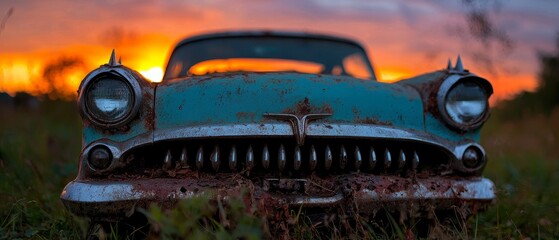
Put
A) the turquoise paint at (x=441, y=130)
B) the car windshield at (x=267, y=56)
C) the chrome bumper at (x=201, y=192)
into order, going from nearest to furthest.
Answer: the chrome bumper at (x=201, y=192) → the turquoise paint at (x=441, y=130) → the car windshield at (x=267, y=56)

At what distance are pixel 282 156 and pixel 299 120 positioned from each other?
155 millimetres

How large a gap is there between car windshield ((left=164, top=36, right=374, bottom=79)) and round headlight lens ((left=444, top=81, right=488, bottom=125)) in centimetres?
136

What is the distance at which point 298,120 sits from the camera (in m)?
2.04

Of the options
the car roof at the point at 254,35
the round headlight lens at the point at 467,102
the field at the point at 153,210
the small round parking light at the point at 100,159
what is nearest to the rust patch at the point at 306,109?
the field at the point at 153,210

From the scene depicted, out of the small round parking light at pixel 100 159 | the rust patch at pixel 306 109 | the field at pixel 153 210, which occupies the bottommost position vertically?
the field at pixel 153 210

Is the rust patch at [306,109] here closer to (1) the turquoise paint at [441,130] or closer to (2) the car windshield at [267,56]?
(1) the turquoise paint at [441,130]

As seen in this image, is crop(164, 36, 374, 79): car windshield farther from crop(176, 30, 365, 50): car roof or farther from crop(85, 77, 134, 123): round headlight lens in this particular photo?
crop(85, 77, 134, 123): round headlight lens

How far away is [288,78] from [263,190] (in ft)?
1.66

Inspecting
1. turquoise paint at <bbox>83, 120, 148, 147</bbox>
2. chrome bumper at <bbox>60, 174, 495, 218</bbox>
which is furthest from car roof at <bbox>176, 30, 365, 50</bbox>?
chrome bumper at <bbox>60, 174, 495, 218</bbox>

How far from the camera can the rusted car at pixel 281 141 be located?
2.00 meters

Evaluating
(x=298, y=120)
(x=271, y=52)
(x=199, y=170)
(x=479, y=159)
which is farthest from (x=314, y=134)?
(x=271, y=52)

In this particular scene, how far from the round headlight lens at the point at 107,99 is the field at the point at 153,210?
1.51 ft

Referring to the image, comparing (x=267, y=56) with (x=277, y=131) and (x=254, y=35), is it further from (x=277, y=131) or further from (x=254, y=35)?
(x=277, y=131)

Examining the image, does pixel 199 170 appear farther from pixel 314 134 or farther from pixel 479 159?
pixel 479 159
